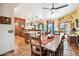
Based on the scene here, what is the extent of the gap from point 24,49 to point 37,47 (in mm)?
252

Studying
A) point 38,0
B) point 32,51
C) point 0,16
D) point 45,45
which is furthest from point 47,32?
point 0,16

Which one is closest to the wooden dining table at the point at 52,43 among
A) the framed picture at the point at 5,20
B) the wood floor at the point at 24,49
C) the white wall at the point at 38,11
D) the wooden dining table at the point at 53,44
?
the wooden dining table at the point at 53,44

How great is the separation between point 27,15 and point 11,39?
21.7 inches

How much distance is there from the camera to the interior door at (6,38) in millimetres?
2643

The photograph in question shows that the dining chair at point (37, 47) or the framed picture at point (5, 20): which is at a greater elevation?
the framed picture at point (5, 20)

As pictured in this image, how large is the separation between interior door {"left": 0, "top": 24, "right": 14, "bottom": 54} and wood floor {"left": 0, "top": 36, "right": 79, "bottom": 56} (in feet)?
0.31

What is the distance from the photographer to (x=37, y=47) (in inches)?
106

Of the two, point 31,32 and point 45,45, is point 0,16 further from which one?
point 45,45

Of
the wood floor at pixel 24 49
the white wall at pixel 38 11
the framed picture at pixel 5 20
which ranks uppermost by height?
the white wall at pixel 38 11

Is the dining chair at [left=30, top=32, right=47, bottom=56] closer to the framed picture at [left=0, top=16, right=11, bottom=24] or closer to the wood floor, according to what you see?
the wood floor

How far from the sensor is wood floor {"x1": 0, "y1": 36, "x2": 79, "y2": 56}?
2.61 meters

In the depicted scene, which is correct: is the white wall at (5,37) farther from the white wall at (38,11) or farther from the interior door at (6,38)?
the white wall at (38,11)

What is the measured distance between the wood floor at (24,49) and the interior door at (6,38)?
0.31 ft

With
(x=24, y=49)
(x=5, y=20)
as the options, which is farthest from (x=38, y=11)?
(x=24, y=49)
